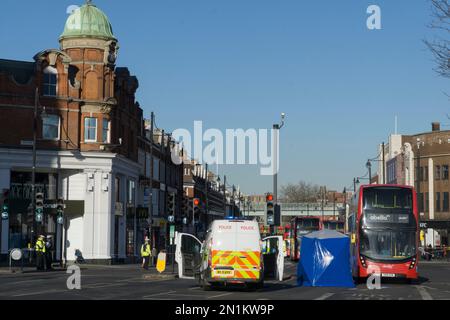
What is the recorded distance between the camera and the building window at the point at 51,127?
56.6m

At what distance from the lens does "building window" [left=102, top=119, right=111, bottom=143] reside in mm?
58688

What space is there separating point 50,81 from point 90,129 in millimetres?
4285

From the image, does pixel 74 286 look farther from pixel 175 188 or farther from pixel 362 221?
pixel 175 188

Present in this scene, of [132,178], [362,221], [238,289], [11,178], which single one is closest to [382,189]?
[362,221]

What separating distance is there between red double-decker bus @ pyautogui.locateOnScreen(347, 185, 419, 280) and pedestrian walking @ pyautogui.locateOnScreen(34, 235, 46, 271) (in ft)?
58.2

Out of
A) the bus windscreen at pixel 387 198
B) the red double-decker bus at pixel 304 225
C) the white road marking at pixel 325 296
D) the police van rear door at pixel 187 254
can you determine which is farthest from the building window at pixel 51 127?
the white road marking at pixel 325 296

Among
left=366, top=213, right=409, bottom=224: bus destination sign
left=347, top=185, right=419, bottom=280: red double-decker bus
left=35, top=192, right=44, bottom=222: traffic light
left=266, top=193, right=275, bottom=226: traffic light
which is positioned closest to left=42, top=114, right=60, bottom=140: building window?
left=35, top=192, right=44, bottom=222: traffic light

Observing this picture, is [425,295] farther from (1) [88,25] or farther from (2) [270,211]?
(1) [88,25]

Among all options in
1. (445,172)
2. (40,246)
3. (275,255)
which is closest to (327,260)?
(275,255)

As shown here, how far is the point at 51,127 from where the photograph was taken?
56.9m

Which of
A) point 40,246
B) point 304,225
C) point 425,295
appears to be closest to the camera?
point 425,295

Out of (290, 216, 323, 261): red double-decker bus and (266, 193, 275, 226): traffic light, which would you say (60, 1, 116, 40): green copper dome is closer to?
(290, 216, 323, 261): red double-decker bus
